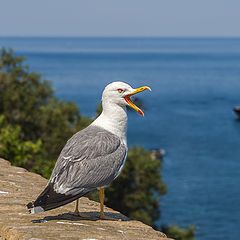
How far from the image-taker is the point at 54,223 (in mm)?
5250

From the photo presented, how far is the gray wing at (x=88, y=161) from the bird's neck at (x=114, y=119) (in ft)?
0.21

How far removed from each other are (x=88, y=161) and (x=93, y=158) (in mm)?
61

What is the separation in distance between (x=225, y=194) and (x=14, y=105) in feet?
71.0

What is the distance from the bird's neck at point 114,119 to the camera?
233 inches

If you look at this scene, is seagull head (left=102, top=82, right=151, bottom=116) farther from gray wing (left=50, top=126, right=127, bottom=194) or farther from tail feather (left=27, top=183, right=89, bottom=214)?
tail feather (left=27, top=183, right=89, bottom=214)

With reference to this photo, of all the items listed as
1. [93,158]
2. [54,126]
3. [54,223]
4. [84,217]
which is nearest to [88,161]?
[93,158]

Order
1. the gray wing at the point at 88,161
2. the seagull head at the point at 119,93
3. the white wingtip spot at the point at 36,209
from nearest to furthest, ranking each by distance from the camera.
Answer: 1. the white wingtip spot at the point at 36,209
2. the gray wing at the point at 88,161
3. the seagull head at the point at 119,93

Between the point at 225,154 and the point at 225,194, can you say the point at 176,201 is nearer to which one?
the point at 225,194

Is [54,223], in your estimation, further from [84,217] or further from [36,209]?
[84,217]

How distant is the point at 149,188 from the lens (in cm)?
2642

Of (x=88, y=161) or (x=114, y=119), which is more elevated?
(x=114, y=119)

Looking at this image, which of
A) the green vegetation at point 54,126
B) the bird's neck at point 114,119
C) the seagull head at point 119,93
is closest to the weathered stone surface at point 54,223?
the bird's neck at point 114,119

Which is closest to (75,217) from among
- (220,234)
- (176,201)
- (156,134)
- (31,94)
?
(31,94)

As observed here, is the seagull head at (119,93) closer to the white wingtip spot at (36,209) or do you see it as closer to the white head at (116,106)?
the white head at (116,106)
